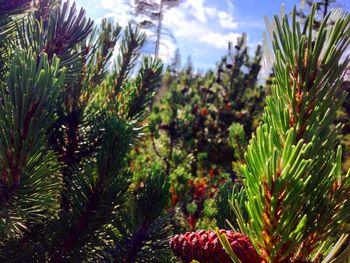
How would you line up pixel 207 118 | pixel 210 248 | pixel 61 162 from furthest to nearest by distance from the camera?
pixel 207 118, pixel 61 162, pixel 210 248

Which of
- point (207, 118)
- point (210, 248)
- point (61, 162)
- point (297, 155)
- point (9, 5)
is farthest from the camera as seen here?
point (207, 118)

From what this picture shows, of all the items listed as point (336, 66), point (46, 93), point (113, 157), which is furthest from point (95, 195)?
point (336, 66)

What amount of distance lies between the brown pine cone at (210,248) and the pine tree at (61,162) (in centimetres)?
56

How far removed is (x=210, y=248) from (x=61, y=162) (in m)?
0.79

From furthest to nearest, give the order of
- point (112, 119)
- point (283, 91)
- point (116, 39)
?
point (116, 39) → point (112, 119) → point (283, 91)

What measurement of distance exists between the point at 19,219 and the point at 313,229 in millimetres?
1036

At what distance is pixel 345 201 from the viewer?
79cm

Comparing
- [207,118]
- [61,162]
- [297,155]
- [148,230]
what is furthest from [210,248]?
[207,118]

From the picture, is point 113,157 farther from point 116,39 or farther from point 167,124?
point 167,124

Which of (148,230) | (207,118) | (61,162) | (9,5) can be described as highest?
(207,118)

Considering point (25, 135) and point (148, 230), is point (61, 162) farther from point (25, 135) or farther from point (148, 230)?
point (148, 230)

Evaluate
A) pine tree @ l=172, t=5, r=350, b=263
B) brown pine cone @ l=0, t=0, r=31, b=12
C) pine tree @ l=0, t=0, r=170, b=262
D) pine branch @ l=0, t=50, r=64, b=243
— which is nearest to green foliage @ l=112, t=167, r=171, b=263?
pine tree @ l=0, t=0, r=170, b=262

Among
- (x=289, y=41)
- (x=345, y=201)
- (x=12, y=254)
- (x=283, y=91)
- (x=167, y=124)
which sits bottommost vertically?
(x=12, y=254)

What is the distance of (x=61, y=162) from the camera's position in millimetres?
1430
